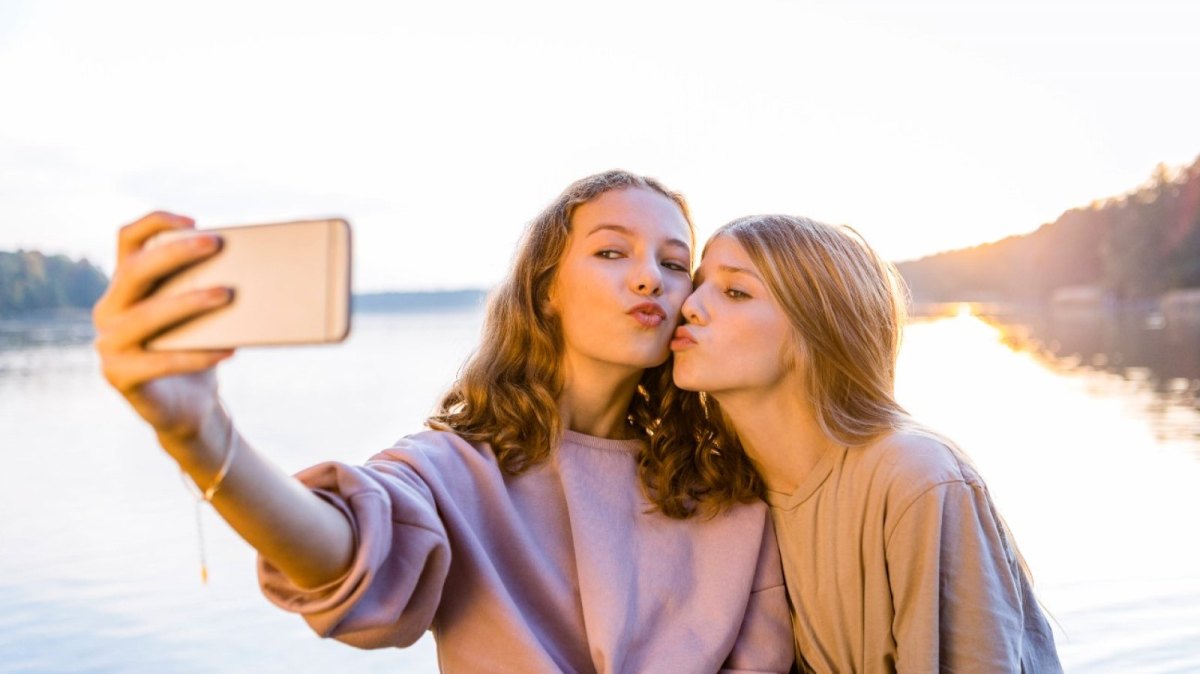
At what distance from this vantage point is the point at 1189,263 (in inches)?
1687

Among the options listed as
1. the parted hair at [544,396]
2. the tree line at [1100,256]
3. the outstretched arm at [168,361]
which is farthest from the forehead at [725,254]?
the tree line at [1100,256]

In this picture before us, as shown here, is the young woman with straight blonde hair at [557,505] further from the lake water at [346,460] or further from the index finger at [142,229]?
the lake water at [346,460]

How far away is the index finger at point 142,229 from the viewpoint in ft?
4.11

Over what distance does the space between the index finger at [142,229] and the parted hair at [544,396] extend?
1.32 metres

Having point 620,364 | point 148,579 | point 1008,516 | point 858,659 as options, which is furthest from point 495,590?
point 1008,516

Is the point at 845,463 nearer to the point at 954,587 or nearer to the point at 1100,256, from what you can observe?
the point at 954,587

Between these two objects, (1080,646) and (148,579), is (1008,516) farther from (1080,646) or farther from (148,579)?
(148,579)

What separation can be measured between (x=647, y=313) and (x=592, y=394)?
0.28 metres

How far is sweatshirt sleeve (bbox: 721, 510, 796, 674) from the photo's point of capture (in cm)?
254

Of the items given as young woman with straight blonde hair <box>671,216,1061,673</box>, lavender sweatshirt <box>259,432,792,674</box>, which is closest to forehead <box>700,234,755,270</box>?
young woman with straight blonde hair <box>671,216,1061,673</box>

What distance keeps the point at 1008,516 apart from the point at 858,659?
5.25 meters

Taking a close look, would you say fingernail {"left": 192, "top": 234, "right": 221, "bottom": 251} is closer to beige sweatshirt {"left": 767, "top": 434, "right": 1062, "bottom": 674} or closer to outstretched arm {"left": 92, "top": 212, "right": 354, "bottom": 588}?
outstretched arm {"left": 92, "top": 212, "right": 354, "bottom": 588}

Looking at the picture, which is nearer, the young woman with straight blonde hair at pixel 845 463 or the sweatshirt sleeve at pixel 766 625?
the young woman with straight blonde hair at pixel 845 463

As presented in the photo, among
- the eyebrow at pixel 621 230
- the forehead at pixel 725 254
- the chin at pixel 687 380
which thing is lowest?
the chin at pixel 687 380
